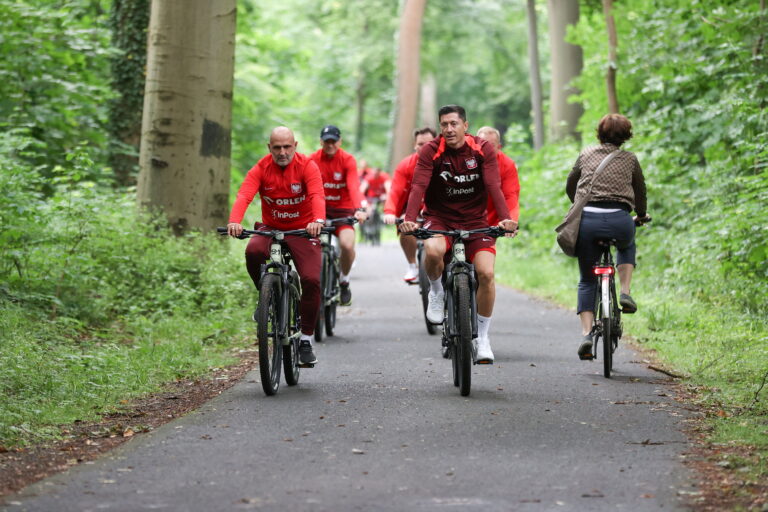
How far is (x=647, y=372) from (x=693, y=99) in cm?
891

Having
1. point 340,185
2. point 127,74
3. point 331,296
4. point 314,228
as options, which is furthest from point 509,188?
point 127,74

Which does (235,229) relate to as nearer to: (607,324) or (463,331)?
(463,331)

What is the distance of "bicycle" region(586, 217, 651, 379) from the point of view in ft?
29.6

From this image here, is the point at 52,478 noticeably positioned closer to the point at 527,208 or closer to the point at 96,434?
the point at 96,434

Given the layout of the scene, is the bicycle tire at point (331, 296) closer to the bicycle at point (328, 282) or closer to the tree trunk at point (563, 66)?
the bicycle at point (328, 282)

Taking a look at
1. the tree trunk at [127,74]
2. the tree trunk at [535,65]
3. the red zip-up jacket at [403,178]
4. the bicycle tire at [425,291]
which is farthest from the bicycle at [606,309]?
A: the tree trunk at [535,65]

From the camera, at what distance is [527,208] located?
23062 mm

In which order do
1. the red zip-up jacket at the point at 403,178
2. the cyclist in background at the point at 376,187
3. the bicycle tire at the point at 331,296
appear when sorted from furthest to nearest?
1. the cyclist in background at the point at 376,187
2. the bicycle tire at the point at 331,296
3. the red zip-up jacket at the point at 403,178

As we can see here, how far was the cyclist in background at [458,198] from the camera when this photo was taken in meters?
8.58

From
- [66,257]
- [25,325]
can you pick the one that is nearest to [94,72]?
[66,257]

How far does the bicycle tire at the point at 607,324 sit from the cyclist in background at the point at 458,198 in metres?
0.90

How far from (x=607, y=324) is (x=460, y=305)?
1444mm

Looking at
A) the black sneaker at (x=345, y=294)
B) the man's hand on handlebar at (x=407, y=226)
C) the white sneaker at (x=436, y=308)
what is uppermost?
the man's hand on handlebar at (x=407, y=226)

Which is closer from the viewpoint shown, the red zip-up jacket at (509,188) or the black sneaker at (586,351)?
the black sneaker at (586,351)
